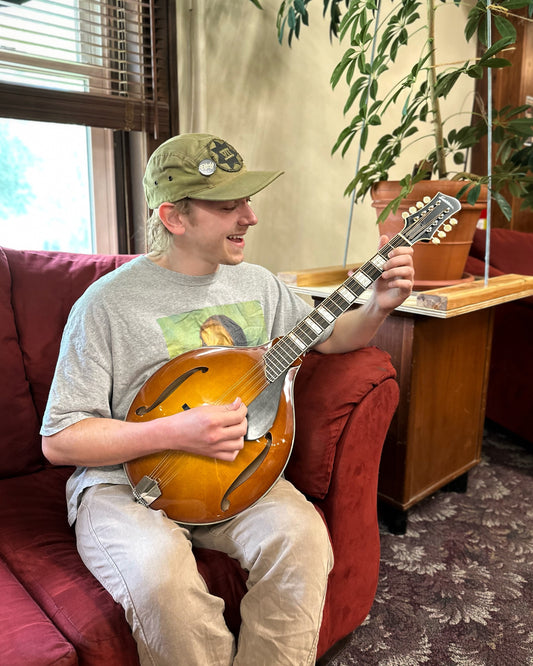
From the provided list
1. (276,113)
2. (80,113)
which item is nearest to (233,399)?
(80,113)

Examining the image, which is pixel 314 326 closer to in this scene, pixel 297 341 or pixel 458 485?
pixel 297 341

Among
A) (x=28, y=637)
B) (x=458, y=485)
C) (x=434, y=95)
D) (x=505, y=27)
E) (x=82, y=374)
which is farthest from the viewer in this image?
(x=458, y=485)

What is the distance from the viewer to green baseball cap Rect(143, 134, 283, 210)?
115cm

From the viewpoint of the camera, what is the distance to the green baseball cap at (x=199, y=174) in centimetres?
115

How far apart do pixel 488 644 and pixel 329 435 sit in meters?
0.65

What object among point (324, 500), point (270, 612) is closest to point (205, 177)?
point (324, 500)

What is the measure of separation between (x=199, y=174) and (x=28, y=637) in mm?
852

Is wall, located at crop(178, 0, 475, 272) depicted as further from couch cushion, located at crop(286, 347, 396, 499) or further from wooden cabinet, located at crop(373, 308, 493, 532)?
couch cushion, located at crop(286, 347, 396, 499)

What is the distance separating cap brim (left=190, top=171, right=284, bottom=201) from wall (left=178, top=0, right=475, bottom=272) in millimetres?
857

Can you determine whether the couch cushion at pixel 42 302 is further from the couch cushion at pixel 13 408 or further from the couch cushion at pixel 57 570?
the couch cushion at pixel 57 570

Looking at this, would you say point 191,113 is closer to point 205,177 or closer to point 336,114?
point 336,114

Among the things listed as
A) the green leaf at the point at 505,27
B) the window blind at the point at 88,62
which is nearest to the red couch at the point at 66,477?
the window blind at the point at 88,62

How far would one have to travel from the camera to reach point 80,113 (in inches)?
65.9

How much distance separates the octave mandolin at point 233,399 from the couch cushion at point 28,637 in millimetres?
249
